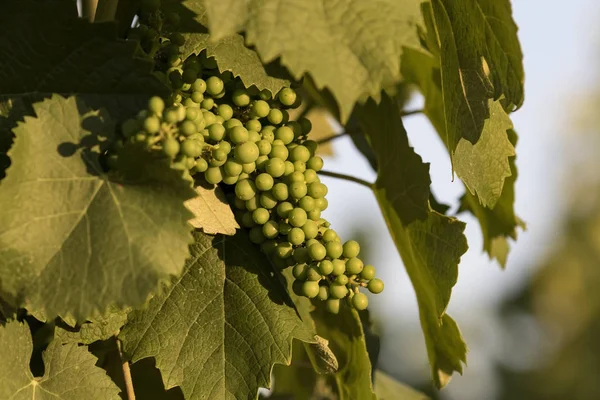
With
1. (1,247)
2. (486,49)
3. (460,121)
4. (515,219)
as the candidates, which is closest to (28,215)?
(1,247)

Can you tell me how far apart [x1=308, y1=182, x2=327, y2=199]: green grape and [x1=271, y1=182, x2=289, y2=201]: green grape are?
Answer: 0.13 ft

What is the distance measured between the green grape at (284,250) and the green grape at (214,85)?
211 millimetres

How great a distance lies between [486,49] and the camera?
1076 mm

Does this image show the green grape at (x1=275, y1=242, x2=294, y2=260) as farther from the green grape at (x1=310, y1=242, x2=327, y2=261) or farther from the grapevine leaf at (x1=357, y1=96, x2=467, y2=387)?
the grapevine leaf at (x1=357, y1=96, x2=467, y2=387)

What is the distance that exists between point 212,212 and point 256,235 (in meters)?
0.08

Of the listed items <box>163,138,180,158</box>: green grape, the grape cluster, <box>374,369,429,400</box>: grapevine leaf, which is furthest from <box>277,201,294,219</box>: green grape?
<box>374,369,429,400</box>: grapevine leaf

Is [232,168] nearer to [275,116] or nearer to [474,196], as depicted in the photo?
[275,116]

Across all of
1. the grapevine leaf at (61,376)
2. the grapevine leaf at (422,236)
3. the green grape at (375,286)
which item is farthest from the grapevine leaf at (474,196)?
the grapevine leaf at (61,376)

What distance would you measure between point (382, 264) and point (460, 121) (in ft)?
49.6

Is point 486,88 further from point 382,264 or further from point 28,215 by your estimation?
point 382,264

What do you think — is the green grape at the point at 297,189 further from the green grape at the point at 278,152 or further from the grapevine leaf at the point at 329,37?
the grapevine leaf at the point at 329,37

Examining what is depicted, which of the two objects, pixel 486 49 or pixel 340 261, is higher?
pixel 486 49

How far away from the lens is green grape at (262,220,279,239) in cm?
98

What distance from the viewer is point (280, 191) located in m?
0.97
